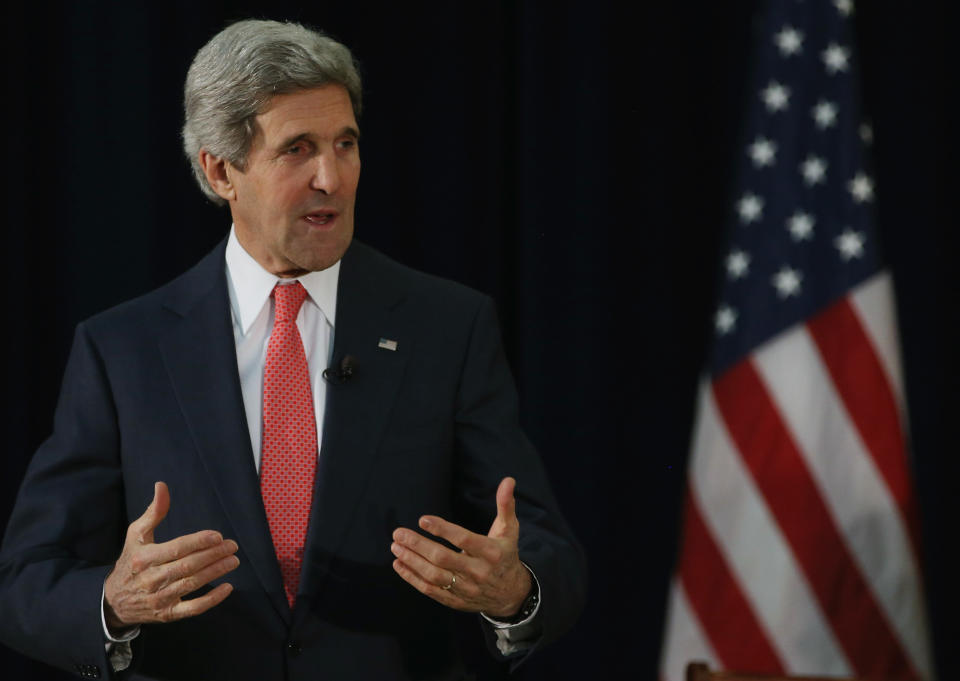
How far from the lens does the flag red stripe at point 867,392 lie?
9.85 ft

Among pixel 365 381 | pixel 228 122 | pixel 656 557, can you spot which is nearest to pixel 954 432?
pixel 656 557

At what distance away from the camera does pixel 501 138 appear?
3.19m

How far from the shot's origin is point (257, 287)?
6.50ft

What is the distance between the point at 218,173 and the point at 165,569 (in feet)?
2.22

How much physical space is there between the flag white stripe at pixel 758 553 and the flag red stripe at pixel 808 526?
2cm

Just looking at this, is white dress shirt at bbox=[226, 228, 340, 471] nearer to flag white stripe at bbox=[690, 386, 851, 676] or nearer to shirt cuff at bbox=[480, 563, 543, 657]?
shirt cuff at bbox=[480, 563, 543, 657]

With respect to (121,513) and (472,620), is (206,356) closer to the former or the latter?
(121,513)

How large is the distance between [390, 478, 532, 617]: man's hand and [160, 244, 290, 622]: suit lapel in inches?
10.0

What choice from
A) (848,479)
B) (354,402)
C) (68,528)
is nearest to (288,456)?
(354,402)

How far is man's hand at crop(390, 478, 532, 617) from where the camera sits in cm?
164

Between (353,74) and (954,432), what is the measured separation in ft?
6.40

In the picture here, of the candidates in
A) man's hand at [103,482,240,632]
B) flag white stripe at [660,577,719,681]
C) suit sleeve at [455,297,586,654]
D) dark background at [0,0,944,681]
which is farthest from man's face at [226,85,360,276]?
flag white stripe at [660,577,719,681]

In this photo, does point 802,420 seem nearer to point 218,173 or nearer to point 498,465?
point 498,465

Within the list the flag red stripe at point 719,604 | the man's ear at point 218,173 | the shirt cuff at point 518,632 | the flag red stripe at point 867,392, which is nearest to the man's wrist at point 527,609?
the shirt cuff at point 518,632
